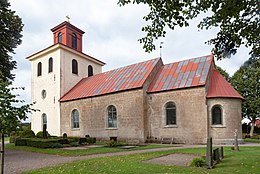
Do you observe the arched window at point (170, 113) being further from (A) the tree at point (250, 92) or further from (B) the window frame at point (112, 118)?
(A) the tree at point (250, 92)

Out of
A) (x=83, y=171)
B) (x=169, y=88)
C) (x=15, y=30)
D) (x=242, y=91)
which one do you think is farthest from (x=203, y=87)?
(x=242, y=91)

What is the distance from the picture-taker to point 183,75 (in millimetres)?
21047

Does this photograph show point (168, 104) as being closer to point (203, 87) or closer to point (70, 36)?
point (203, 87)

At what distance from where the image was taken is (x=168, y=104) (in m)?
20.7

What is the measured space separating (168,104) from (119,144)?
554cm

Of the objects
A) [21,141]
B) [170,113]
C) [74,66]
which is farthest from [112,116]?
[74,66]

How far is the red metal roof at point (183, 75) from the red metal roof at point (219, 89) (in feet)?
3.52

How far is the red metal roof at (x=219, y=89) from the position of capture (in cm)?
1885

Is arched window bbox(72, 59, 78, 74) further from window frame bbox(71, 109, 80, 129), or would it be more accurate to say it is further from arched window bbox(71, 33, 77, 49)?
window frame bbox(71, 109, 80, 129)

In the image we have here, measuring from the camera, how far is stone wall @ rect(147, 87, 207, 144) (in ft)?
61.9

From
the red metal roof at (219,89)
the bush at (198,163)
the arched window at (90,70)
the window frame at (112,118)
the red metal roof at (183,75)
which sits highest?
the arched window at (90,70)

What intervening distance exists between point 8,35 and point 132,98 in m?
11.0

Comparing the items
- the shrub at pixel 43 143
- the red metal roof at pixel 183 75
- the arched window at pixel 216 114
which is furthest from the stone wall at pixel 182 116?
the shrub at pixel 43 143

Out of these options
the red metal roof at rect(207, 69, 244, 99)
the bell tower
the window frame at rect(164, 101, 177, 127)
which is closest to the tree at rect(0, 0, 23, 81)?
the window frame at rect(164, 101, 177, 127)
